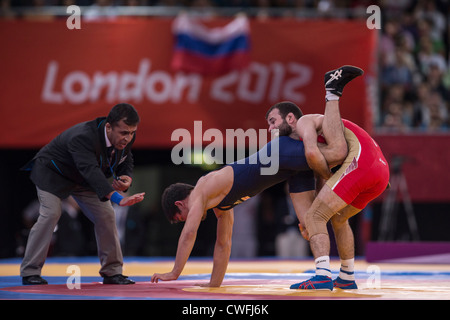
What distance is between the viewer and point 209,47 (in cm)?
984

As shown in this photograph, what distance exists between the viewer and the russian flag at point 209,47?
31.5 feet

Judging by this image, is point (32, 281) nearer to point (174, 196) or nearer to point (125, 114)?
point (174, 196)

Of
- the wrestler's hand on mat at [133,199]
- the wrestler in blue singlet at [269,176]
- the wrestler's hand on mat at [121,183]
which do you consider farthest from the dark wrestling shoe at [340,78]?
the wrestler's hand on mat at [121,183]

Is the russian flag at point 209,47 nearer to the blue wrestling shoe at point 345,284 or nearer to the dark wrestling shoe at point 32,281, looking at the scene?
the dark wrestling shoe at point 32,281

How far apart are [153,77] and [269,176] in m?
5.59

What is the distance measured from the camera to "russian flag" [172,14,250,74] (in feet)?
31.5

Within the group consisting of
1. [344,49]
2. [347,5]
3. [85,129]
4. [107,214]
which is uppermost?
[347,5]

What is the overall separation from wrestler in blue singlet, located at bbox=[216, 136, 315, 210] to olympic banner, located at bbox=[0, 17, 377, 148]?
4994 mm

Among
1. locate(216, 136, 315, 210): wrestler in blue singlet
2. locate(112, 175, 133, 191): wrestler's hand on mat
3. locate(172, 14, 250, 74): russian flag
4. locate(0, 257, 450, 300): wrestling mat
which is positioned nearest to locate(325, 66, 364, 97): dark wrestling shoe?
locate(216, 136, 315, 210): wrestler in blue singlet

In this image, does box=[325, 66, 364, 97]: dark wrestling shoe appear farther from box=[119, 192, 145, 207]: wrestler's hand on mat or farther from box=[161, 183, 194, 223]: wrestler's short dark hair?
box=[119, 192, 145, 207]: wrestler's hand on mat
